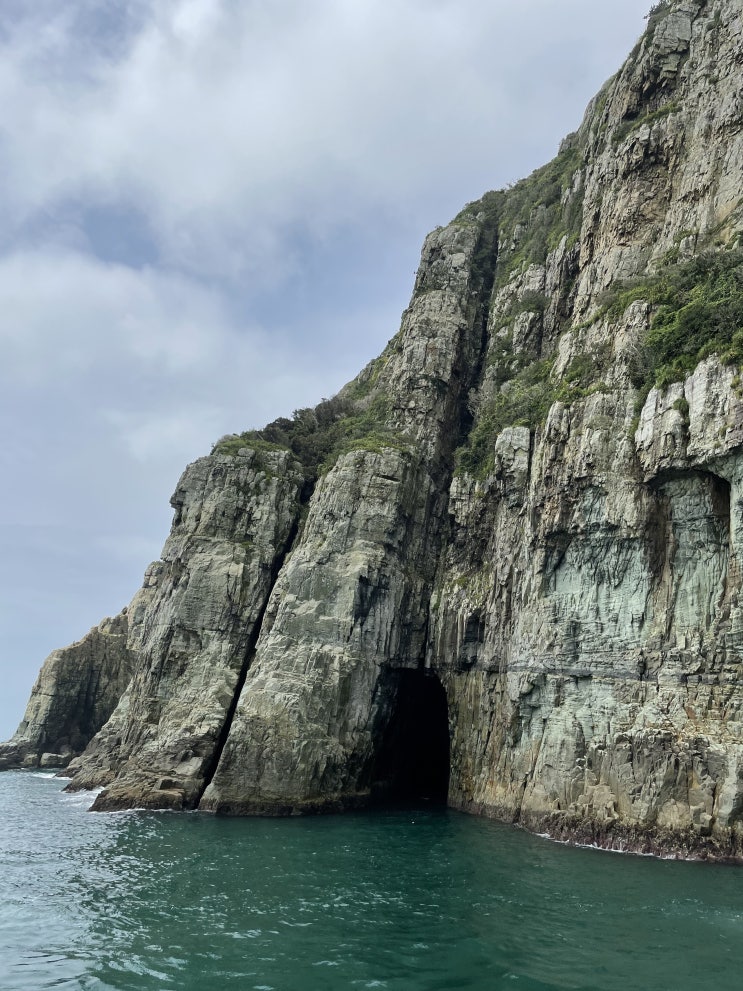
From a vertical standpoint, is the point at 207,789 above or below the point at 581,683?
below

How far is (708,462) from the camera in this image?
89.7 ft

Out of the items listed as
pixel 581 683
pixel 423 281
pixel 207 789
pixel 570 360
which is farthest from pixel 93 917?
pixel 423 281

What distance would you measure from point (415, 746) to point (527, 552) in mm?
22062

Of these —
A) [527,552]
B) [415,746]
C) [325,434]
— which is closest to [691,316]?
[527,552]

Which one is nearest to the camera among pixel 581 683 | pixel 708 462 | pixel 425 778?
pixel 708 462

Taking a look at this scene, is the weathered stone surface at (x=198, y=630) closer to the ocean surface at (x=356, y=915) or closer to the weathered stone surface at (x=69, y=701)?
the ocean surface at (x=356, y=915)

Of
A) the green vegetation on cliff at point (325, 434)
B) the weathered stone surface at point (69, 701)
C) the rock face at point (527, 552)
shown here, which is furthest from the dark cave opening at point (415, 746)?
the weathered stone surface at point (69, 701)

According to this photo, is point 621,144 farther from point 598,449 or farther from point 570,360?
point 598,449

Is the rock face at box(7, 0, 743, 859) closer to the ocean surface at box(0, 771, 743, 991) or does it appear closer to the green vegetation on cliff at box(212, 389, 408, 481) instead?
the green vegetation on cliff at box(212, 389, 408, 481)

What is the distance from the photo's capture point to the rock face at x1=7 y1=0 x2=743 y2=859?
28.4 metres

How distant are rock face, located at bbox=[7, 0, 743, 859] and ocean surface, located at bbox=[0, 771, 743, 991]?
19.7 feet

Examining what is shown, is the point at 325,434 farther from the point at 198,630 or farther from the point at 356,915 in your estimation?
the point at 356,915

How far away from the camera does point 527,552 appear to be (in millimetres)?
37219

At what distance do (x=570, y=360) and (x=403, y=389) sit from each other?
1647 cm
